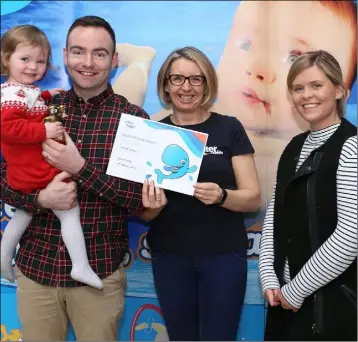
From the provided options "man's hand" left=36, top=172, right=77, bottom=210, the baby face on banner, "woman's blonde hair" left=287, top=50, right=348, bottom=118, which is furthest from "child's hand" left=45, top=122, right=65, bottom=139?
"woman's blonde hair" left=287, top=50, right=348, bottom=118

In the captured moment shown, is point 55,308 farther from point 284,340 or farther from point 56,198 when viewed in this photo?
point 284,340

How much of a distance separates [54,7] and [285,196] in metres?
1.29

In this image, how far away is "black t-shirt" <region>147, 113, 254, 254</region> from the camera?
178 cm

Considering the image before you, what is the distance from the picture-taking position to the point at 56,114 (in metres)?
1.66

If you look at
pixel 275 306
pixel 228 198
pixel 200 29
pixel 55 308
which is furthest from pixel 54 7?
pixel 275 306

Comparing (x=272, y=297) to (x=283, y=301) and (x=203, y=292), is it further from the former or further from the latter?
(x=203, y=292)

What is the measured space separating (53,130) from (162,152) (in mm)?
384

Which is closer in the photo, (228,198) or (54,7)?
(228,198)

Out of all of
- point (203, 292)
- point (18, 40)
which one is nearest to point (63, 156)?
point (18, 40)

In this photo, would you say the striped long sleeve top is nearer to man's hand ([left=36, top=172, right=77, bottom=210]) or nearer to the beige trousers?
the beige trousers

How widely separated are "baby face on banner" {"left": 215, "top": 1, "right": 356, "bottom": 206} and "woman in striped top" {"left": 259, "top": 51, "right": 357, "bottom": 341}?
0.32m

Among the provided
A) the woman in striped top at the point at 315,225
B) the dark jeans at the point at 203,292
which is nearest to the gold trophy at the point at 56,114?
the dark jeans at the point at 203,292

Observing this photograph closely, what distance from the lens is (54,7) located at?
2.09m

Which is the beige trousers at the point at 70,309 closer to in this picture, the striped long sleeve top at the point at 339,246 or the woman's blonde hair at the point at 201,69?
the striped long sleeve top at the point at 339,246
